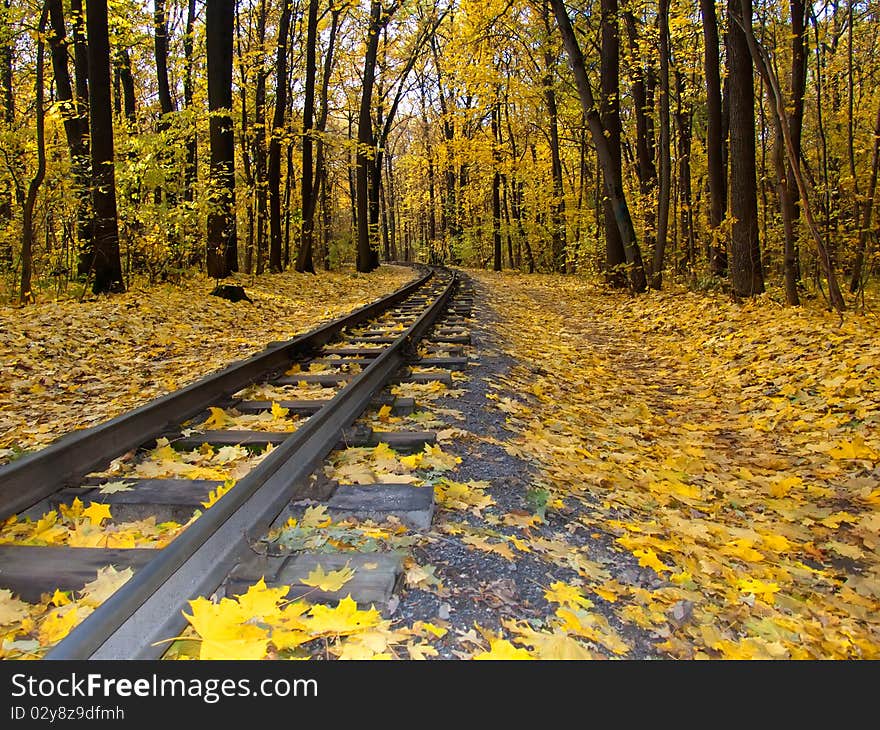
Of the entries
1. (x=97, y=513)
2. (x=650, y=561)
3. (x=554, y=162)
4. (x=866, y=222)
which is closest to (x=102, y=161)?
(x=97, y=513)

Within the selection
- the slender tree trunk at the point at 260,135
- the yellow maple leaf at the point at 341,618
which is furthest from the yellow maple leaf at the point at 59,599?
the slender tree trunk at the point at 260,135

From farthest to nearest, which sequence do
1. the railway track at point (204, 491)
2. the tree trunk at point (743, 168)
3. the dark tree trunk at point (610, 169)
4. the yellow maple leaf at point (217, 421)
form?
the dark tree trunk at point (610, 169) < the tree trunk at point (743, 168) < the yellow maple leaf at point (217, 421) < the railway track at point (204, 491)

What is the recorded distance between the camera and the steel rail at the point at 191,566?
1.70 meters

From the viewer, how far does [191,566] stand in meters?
2.11

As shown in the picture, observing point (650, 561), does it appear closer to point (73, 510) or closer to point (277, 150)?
point (73, 510)

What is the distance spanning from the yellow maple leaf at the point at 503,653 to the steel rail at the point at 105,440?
2.42 meters

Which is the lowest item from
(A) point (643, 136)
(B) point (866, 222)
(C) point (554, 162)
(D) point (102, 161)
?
(B) point (866, 222)

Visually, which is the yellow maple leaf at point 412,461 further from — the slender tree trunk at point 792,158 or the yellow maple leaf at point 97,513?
the slender tree trunk at point 792,158

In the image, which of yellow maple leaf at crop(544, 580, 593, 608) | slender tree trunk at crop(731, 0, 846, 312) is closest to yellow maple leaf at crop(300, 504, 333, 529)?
yellow maple leaf at crop(544, 580, 593, 608)

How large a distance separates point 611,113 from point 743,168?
5.84 metres

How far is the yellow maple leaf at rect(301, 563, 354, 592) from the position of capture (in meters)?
2.13

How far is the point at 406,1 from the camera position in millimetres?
23891
